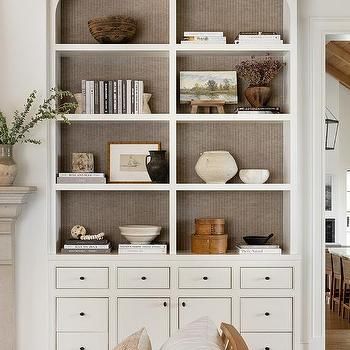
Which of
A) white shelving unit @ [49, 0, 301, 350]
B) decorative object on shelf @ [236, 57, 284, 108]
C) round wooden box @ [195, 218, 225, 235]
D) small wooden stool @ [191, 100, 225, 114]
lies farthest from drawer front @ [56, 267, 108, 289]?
decorative object on shelf @ [236, 57, 284, 108]

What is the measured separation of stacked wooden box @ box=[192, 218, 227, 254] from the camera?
4.37 m

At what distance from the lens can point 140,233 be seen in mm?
4379

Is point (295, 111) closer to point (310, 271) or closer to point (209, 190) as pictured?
point (209, 190)

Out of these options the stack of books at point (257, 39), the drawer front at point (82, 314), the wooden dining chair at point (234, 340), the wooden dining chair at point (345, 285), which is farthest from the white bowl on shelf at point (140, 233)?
the wooden dining chair at point (345, 285)

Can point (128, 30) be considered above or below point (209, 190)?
above

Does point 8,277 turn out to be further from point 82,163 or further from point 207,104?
point 207,104

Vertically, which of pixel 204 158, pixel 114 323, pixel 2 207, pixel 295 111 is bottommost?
pixel 114 323

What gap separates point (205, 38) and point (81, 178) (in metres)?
1.14

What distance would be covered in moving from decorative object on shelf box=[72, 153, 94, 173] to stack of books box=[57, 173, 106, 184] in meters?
0.10

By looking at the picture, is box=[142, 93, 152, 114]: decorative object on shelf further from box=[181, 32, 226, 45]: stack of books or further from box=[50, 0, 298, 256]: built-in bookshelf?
box=[181, 32, 226, 45]: stack of books

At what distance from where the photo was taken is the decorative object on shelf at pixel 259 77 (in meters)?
4.42

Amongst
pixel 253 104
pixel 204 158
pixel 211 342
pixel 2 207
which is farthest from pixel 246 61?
pixel 211 342

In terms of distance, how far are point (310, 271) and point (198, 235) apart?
80cm

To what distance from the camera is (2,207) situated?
4.20 m
